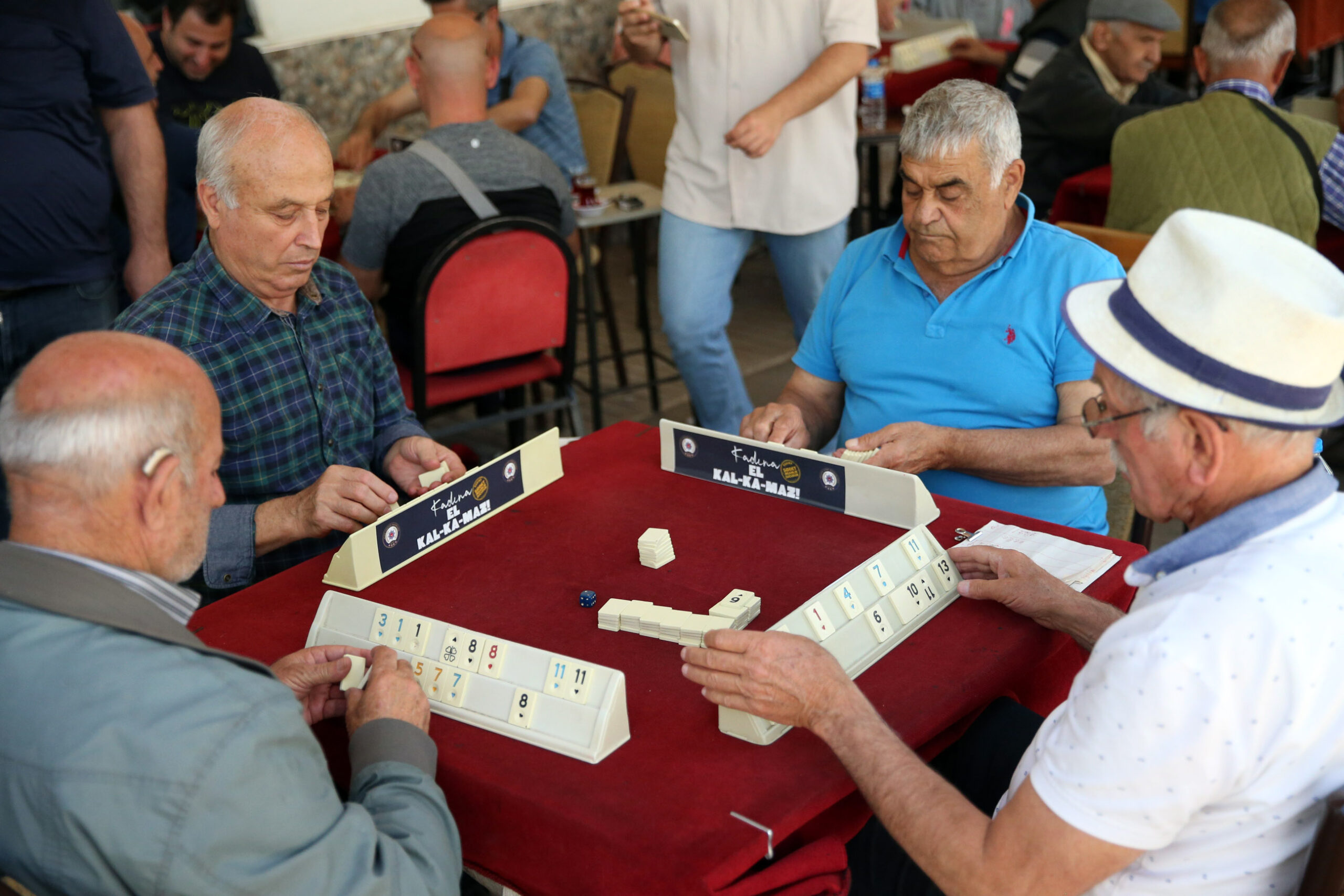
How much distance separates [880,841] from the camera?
1670 millimetres

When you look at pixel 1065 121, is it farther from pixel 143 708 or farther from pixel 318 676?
pixel 143 708

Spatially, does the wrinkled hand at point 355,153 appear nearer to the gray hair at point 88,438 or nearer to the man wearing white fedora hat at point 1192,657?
the gray hair at point 88,438

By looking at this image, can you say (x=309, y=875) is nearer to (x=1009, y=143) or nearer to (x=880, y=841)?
(x=880, y=841)

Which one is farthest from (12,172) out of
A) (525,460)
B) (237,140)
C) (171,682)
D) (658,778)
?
(658,778)

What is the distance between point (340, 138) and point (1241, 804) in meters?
5.34

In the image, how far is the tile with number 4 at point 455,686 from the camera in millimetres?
1487

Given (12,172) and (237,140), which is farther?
(12,172)

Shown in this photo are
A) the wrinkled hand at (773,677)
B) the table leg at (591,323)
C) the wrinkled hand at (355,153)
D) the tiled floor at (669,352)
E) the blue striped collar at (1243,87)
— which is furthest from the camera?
the tiled floor at (669,352)

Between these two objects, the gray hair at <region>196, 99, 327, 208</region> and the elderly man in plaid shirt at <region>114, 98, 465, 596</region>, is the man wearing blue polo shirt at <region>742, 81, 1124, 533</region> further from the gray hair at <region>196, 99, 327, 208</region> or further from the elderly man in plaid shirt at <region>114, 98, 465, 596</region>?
the gray hair at <region>196, 99, 327, 208</region>

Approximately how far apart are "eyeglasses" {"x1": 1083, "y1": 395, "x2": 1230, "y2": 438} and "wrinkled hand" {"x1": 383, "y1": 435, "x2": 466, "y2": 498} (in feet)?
3.75

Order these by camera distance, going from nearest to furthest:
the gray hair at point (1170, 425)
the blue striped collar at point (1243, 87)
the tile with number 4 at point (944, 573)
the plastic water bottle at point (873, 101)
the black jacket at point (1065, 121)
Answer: the gray hair at point (1170, 425)
the tile with number 4 at point (944, 573)
the blue striped collar at point (1243, 87)
the black jacket at point (1065, 121)
the plastic water bottle at point (873, 101)

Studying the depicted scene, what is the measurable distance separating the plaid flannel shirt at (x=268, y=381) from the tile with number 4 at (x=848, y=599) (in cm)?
98

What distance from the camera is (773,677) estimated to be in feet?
4.56

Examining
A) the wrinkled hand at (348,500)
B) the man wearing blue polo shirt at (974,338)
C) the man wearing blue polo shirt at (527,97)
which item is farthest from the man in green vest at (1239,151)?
the wrinkled hand at (348,500)
